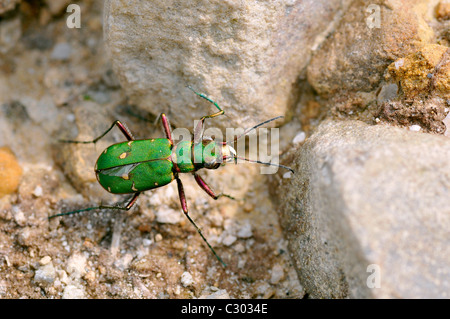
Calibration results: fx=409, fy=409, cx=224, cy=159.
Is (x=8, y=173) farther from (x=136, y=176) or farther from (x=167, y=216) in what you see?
(x=167, y=216)

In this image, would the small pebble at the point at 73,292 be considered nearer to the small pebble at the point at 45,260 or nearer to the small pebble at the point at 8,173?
the small pebble at the point at 45,260

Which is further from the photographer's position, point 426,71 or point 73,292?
point 73,292

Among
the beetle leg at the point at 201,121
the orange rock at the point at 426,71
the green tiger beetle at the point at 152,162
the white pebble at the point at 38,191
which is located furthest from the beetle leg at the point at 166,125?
the orange rock at the point at 426,71

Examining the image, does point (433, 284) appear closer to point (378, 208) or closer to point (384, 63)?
point (378, 208)

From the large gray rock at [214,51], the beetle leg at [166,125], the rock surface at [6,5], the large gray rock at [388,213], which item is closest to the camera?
the large gray rock at [388,213]

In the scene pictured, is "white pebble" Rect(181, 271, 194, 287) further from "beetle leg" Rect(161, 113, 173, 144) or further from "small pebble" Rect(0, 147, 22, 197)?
"small pebble" Rect(0, 147, 22, 197)

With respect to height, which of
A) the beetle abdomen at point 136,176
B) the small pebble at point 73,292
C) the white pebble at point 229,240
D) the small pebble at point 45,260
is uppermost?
the beetle abdomen at point 136,176

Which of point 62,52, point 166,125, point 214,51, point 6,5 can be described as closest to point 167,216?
point 166,125
